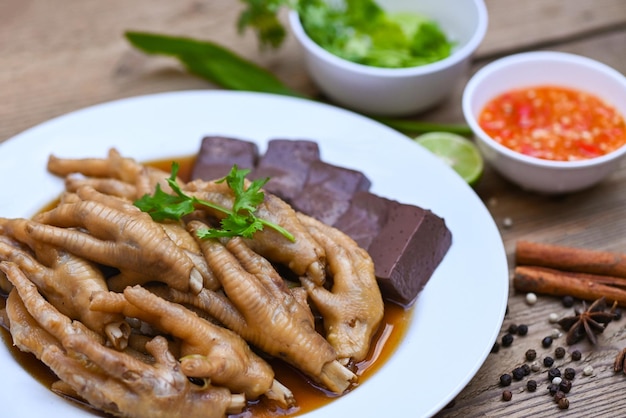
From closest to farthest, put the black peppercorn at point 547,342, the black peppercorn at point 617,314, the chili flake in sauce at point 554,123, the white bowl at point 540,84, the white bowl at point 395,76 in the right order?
the black peppercorn at point 547,342, the black peppercorn at point 617,314, the white bowl at point 540,84, the chili flake in sauce at point 554,123, the white bowl at point 395,76

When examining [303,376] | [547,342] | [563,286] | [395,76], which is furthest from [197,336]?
[395,76]

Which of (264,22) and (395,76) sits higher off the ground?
(264,22)

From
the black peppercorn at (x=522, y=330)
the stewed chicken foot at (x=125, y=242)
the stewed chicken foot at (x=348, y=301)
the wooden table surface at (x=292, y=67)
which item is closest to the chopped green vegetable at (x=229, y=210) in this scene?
the stewed chicken foot at (x=125, y=242)

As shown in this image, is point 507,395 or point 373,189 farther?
point 373,189

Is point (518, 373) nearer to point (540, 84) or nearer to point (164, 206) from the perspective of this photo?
point (164, 206)

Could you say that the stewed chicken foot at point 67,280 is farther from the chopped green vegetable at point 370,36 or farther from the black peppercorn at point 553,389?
the chopped green vegetable at point 370,36
